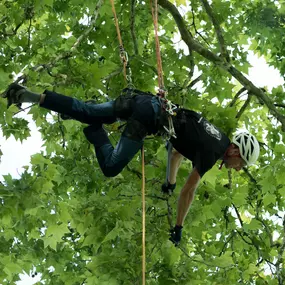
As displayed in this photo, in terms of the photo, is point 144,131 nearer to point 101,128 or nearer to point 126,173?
point 101,128

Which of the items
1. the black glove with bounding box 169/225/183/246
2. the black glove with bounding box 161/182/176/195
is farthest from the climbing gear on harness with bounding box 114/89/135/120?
the black glove with bounding box 169/225/183/246

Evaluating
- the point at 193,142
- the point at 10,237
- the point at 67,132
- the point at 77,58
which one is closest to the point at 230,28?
the point at 77,58

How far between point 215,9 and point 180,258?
4068 mm

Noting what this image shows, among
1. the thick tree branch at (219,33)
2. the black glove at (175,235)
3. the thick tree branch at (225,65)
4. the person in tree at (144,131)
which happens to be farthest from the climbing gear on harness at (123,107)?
the thick tree branch at (219,33)

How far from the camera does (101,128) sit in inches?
220

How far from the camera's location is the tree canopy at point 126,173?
5.76m

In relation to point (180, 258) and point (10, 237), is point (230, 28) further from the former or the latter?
point (10, 237)

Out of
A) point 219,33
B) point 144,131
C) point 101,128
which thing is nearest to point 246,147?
point 144,131

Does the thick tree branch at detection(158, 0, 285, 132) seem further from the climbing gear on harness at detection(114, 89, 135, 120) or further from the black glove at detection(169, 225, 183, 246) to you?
the climbing gear on harness at detection(114, 89, 135, 120)

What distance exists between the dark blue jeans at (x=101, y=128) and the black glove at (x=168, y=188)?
102 cm

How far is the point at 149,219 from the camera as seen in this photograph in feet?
20.4

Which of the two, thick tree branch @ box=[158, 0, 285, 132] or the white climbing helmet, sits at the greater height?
thick tree branch @ box=[158, 0, 285, 132]

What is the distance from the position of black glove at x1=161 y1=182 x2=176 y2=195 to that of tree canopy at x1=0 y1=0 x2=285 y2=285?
8cm

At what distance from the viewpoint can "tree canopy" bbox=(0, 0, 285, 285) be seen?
576cm
